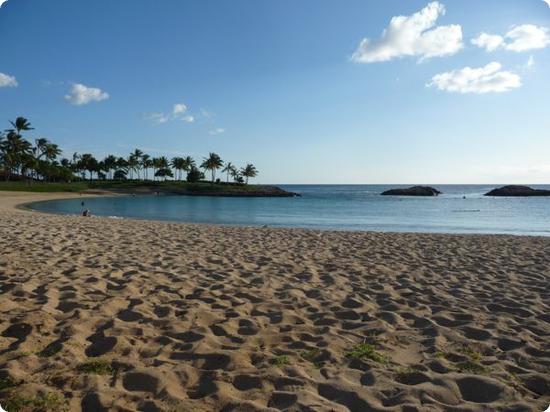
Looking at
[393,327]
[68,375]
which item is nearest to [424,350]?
[393,327]

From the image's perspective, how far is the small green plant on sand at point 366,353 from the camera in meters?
3.75

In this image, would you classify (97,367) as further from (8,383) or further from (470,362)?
(470,362)

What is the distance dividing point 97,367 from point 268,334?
1.68 metres

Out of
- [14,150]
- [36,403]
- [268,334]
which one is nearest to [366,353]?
[268,334]

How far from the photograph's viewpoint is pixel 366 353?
3.85 meters

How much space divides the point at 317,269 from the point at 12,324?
16.6 feet

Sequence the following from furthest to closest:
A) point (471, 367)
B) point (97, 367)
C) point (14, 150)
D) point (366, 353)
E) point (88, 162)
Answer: point (88, 162)
point (14, 150)
point (366, 353)
point (471, 367)
point (97, 367)

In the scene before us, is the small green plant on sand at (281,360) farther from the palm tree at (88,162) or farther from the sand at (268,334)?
the palm tree at (88,162)

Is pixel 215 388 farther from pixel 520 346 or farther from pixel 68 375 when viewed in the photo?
pixel 520 346

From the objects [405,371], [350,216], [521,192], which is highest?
[521,192]

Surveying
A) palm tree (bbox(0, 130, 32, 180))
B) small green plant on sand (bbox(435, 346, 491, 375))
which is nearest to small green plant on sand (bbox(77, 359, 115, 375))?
small green plant on sand (bbox(435, 346, 491, 375))

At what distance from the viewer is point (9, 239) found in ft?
33.7

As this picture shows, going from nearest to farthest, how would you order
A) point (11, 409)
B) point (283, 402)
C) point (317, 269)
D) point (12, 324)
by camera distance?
point (11, 409) → point (283, 402) → point (12, 324) → point (317, 269)

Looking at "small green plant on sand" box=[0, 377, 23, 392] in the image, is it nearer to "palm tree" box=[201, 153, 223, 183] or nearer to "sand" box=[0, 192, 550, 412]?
"sand" box=[0, 192, 550, 412]
